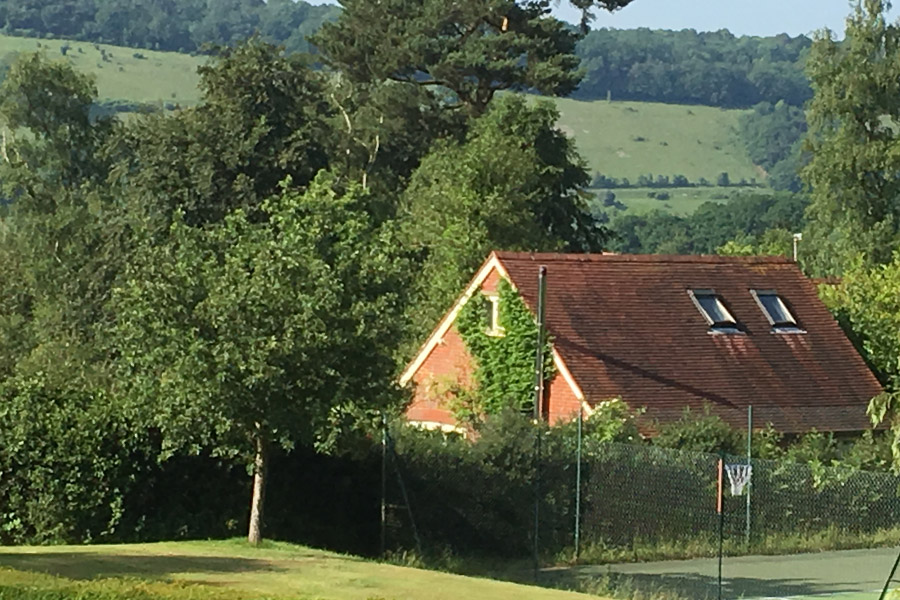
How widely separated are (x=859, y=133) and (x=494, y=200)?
15899mm

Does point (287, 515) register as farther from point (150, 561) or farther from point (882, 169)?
point (882, 169)

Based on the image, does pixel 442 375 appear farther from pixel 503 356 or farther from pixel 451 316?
pixel 503 356

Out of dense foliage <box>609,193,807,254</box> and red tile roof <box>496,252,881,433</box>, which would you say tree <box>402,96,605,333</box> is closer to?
red tile roof <box>496,252,881,433</box>

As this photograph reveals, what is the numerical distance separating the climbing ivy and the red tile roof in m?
0.41

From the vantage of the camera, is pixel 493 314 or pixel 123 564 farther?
pixel 493 314

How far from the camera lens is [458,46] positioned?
62.3 metres

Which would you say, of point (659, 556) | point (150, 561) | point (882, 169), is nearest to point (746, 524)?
point (659, 556)

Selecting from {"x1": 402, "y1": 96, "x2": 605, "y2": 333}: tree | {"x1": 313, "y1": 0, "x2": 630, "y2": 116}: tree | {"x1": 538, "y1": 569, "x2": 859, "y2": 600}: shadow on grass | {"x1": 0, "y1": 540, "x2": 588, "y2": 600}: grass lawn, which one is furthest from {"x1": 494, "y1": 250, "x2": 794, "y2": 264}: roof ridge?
{"x1": 313, "y1": 0, "x2": 630, "y2": 116}: tree

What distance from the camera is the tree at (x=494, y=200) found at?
4747 cm

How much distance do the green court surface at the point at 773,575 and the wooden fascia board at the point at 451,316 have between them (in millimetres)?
12317

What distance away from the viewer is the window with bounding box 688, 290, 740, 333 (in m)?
39.0

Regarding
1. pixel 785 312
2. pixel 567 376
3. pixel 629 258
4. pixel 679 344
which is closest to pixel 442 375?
pixel 567 376

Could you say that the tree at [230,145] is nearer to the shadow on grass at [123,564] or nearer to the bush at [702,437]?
the bush at [702,437]

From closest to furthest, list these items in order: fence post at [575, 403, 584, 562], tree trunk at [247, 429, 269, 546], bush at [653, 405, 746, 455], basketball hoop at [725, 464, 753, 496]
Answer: basketball hoop at [725, 464, 753, 496]
tree trunk at [247, 429, 269, 546]
fence post at [575, 403, 584, 562]
bush at [653, 405, 746, 455]
